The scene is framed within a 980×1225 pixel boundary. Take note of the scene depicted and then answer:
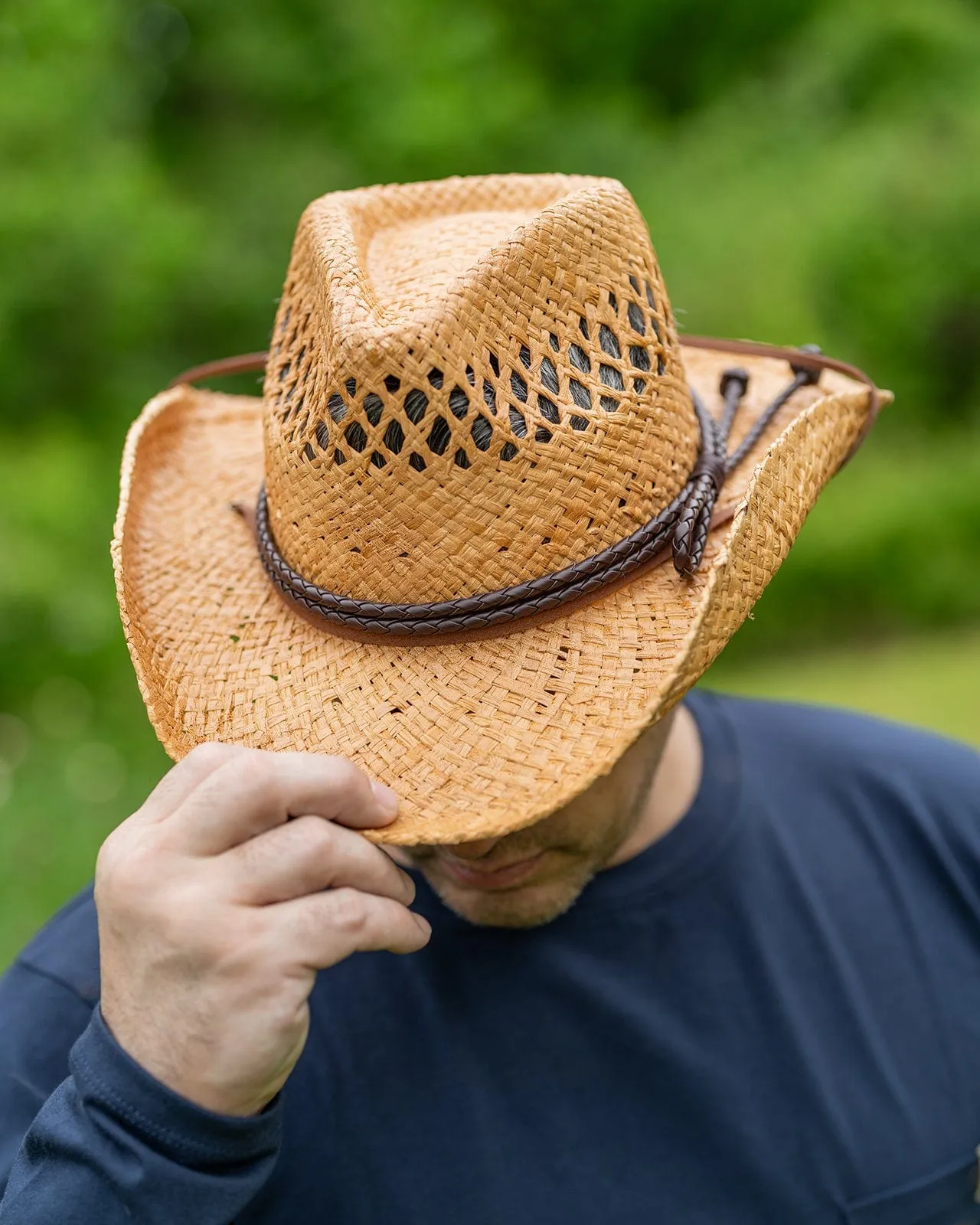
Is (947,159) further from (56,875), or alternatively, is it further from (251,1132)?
(251,1132)

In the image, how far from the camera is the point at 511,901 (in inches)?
73.6

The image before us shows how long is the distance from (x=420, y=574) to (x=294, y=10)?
30.3 ft

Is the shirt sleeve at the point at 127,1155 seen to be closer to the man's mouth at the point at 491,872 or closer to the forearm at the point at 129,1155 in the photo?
the forearm at the point at 129,1155

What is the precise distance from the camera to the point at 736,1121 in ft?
6.04

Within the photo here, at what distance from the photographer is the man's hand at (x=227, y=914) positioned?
53.3 inches

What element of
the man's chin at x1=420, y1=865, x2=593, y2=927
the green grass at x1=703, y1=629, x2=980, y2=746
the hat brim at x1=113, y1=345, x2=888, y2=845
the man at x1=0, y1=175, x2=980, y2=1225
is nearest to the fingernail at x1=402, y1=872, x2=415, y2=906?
the man at x1=0, y1=175, x2=980, y2=1225

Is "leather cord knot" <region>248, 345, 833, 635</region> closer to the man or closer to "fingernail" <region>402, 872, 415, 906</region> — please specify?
the man

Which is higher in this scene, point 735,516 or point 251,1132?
point 735,516

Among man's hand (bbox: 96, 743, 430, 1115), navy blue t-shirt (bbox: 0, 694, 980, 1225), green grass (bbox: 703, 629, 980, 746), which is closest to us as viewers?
man's hand (bbox: 96, 743, 430, 1115)

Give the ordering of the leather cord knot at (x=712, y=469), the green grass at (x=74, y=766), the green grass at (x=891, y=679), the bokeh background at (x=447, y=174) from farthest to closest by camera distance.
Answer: the green grass at (x=891, y=679), the bokeh background at (x=447, y=174), the green grass at (x=74, y=766), the leather cord knot at (x=712, y=469)

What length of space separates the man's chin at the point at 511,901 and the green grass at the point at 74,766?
3.20m

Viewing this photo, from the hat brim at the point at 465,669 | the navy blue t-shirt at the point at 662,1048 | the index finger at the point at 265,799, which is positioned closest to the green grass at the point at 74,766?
the navy blue t-shirt at the point at 662,1048

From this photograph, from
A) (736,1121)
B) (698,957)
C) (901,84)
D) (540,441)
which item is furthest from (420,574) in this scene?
(901,84)

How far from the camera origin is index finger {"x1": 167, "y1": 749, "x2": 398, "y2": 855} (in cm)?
137
